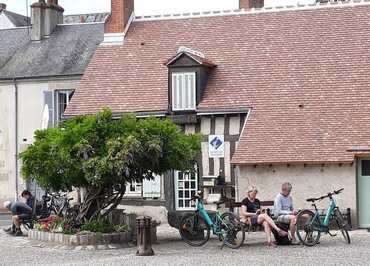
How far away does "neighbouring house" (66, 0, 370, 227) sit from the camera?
885 inches

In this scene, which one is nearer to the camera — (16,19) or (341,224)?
(341,224)

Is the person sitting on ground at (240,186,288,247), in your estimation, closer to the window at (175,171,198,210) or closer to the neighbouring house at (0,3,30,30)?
the window at (175,171,198,210)

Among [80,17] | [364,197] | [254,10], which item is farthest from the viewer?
[80,17]

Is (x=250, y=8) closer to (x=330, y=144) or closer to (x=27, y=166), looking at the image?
(x=330, y=144)

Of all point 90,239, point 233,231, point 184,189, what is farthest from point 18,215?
point 233,231

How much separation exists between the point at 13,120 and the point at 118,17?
643 centimetres

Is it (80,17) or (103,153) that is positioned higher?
(80,17)

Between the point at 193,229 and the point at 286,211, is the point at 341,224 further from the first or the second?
the point at 193,229

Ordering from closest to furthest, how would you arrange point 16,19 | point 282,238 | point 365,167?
1. point 282,238
2. point 365,167
3. point 16,19

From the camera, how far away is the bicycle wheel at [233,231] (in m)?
16.5

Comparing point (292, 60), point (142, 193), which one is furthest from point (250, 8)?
point (142, 193)

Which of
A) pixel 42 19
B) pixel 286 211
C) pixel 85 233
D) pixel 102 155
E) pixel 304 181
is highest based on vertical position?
pixel 42 19

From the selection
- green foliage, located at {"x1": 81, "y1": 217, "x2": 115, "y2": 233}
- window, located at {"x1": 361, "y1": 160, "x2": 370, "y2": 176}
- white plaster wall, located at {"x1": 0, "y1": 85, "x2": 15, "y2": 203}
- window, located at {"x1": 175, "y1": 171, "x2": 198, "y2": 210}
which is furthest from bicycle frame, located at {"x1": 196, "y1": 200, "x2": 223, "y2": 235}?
white plaster wall, located at {"x1": 0, "y1": 85, "x2": 15, "y2": 203}

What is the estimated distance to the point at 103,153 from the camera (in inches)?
685
